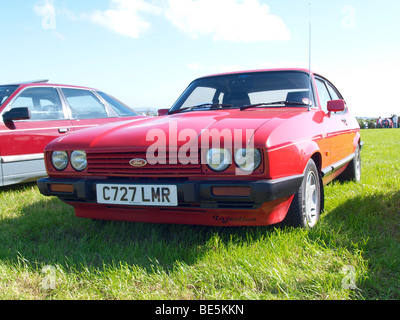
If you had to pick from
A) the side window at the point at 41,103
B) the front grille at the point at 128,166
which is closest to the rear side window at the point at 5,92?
the side window at the point at 41,103

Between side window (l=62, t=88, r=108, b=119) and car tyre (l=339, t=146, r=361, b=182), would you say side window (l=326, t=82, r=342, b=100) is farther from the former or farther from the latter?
side window (l=62, t=88, r=108, b=119)

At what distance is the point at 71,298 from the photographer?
1.83m

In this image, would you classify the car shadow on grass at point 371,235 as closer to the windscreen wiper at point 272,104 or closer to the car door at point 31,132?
the windscreen wiper at point 272,104

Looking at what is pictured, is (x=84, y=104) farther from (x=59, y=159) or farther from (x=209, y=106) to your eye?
(x=59, y=159)

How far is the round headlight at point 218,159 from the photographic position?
2.15 meters

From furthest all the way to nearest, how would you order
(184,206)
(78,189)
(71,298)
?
1. (78,189)
2. (184,206)
3. (71,298)

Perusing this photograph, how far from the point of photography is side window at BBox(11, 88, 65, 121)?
15.2 feet

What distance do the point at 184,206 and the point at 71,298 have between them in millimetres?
807

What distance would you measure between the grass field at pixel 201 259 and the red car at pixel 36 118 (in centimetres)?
125
